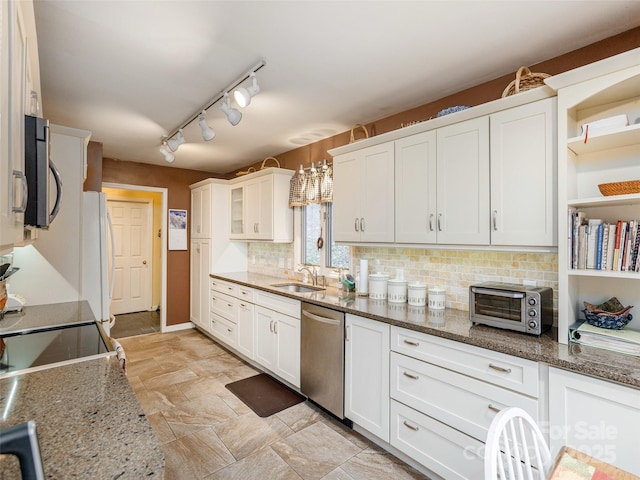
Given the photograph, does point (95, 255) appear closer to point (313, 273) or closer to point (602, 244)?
point (313, 273)

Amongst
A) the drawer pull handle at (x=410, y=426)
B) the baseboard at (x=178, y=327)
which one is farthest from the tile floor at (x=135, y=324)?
the drawer pull handle at (x=410, y=426)

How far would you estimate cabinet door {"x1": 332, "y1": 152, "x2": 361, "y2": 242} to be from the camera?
280 centimetres

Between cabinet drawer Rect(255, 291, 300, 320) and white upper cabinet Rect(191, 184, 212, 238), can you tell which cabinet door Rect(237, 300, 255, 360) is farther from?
white upper cabinet Rect(191, 184, 212, 238)

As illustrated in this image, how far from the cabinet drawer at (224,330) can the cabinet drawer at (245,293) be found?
38 cm

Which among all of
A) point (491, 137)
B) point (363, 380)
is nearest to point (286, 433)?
point (363, 380)

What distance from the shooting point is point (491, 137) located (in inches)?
77.9

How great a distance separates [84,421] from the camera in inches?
34.8

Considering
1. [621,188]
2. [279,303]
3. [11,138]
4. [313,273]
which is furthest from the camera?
[313,273]

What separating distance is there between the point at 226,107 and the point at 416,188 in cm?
145

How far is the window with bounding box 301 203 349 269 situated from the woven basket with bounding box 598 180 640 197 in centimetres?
206

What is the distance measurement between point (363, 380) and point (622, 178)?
191 centimetres

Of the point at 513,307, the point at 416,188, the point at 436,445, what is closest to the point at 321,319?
the point at 436,445

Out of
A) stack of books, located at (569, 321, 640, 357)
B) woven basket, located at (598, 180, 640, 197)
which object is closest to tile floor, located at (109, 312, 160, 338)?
stack of books, located at (569, 321, 640, 357)

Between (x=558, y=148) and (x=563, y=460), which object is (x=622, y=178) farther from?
(x=563, y=460)
